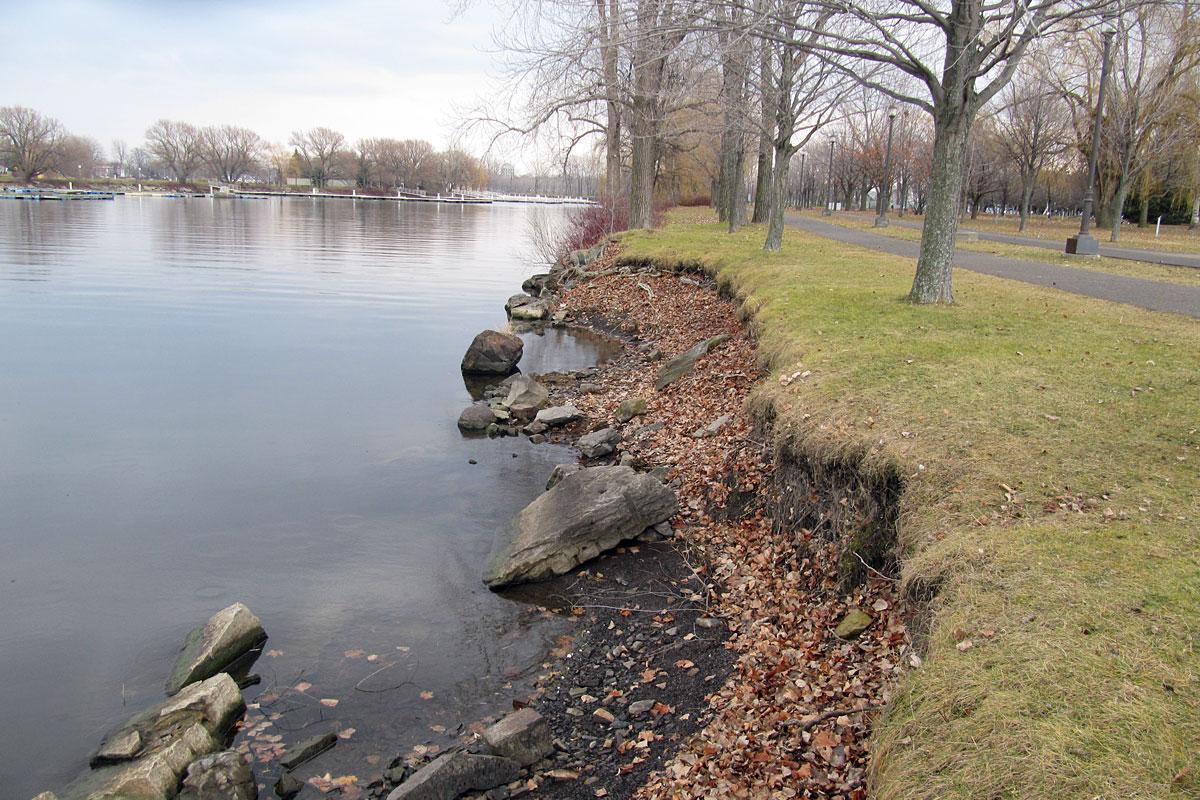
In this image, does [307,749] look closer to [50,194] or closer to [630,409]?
[630,409]

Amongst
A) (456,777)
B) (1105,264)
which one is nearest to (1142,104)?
(1105,264)

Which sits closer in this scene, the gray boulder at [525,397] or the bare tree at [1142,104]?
the gray boulder at [525,397]

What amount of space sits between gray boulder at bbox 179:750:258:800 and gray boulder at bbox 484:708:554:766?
1582 millimetres

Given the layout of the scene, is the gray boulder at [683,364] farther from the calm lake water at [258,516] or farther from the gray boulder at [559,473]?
the gray boulder at [559,473]

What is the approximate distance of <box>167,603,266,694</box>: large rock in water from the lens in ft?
21.8

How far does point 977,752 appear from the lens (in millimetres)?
3744

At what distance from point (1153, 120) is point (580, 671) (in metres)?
40.8

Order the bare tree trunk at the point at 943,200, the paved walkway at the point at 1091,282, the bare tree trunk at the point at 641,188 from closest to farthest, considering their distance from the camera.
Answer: the bare tree trunk at the point at 943,200 < the paved walkway at the point at 1091,282 < the bare tree trunk at the point at 641,188

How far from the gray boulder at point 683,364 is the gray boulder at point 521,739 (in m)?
8.95

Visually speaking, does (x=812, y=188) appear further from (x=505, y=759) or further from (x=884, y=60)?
(x=505, y=759)

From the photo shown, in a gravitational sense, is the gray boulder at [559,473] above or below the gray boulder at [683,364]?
below

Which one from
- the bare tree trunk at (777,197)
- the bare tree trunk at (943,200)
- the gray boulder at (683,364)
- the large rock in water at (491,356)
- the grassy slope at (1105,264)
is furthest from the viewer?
the bare tree trunk at (777,197)

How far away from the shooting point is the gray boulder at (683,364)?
14195mm

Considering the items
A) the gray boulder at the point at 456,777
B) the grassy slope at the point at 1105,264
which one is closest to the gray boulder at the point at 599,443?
the gray boulder at the point at 456,777
